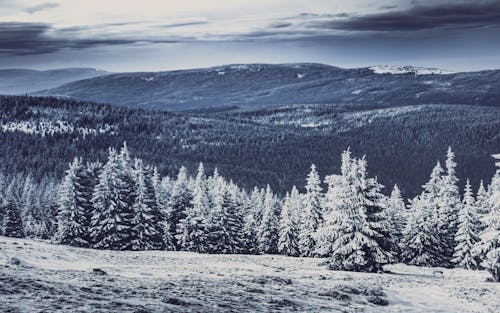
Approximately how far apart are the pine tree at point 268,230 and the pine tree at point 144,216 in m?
13.4

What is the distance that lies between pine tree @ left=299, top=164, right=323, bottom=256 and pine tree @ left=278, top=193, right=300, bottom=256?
1.66 meters

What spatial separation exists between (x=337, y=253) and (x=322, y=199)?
21.7 meters

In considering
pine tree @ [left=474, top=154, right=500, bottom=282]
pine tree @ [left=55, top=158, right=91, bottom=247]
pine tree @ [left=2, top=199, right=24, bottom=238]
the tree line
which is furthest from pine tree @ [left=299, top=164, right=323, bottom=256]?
pine tree @ [left=2, top=199, right=24, bottom=238]

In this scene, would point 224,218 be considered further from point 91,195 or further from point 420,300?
point 420,300

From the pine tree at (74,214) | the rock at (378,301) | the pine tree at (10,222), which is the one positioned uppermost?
the rock at (378,301)

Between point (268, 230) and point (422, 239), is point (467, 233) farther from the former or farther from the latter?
point (268, 230)

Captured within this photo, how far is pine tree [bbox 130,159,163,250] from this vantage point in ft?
A: 173

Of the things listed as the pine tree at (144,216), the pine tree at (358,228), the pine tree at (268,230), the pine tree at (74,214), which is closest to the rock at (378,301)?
the pine tree at (358,228)

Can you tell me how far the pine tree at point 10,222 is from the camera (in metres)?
74.8

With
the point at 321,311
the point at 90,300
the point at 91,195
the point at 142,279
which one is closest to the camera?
the point at 90,300

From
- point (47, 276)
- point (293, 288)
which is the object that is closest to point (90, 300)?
point (47, 276)

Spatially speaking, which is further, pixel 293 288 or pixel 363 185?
pixel 363 185

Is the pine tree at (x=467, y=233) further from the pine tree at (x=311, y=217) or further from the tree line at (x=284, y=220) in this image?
the pine tree at (x=311, y=217)

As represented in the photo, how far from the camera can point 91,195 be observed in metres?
54.7
